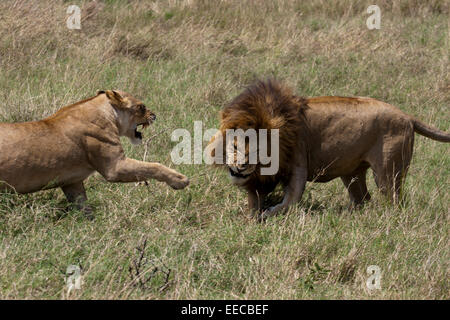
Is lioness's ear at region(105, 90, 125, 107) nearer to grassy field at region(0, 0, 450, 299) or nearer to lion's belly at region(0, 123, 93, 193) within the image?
lion's belly at region(0, 123, 93, 193)

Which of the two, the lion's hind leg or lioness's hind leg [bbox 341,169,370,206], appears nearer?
the lion's hind leg

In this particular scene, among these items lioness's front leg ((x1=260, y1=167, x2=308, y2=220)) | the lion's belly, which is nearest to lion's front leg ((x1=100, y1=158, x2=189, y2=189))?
the lion's belly

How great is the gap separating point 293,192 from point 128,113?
49.7 inches

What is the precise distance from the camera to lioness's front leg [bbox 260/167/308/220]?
→ 5.20m

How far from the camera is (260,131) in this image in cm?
496

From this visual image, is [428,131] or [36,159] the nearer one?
[36,159]

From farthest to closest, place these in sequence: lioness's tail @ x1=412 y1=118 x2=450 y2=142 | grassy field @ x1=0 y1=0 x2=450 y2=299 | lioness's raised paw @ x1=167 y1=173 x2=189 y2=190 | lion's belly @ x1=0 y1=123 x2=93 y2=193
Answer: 1. lioness's tail @ x1=412 y1=118 x2=450 y2=142
2. lioness's raised paw @ x1=167 y1=173 x2=189 y2=190
3. lion's belly @ x1=0 y1=123 x2=93 y2=193
4. grassy field @ x1=0 y1=0 x2=450 y2=299

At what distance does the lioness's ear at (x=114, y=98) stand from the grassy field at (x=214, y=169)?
1.97ft

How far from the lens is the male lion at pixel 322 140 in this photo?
5082 mm

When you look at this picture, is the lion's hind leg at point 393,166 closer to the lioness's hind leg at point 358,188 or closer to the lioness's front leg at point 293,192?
the lioness's hind leg at point 358,188

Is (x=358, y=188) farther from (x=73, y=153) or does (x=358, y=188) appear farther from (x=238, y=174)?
(x=73, y=153)

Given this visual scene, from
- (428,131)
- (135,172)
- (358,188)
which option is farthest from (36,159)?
(428,131)

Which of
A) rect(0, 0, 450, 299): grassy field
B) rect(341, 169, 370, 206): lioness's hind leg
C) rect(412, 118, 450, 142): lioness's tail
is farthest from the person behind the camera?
rect(341, 169, 370, 206): lioness's hind leg
